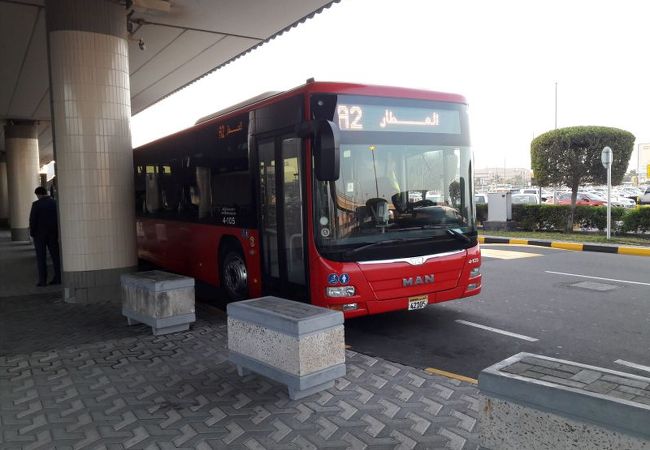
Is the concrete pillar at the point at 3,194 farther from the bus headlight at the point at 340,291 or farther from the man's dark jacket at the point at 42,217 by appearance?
the bus headlight at the point at 340,291

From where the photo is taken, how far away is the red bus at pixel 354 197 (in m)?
5.91

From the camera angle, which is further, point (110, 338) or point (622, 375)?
point (110, 338)

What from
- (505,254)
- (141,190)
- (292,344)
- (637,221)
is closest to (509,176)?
(637,221)

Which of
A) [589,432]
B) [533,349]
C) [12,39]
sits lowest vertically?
[533,349]

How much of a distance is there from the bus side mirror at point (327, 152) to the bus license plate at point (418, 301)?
1.77m

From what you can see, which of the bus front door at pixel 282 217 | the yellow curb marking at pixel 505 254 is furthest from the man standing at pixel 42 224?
the yellow curb marking at pixel 505 254

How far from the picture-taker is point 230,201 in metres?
7.89

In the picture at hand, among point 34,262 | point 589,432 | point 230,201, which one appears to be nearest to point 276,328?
point 589,432

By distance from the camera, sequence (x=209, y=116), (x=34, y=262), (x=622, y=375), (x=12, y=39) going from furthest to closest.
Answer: (x=34, y=262), (x=12, y=39), (x=209, y=116), (x=622, y=375)

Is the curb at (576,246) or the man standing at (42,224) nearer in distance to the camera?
the man standing at (42,224)

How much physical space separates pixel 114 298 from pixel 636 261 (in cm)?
1131

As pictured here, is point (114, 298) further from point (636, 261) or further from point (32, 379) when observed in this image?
point (636, 261)

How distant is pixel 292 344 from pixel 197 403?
37.6 inches

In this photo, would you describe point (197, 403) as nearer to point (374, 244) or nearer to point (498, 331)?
point (374, 244)
